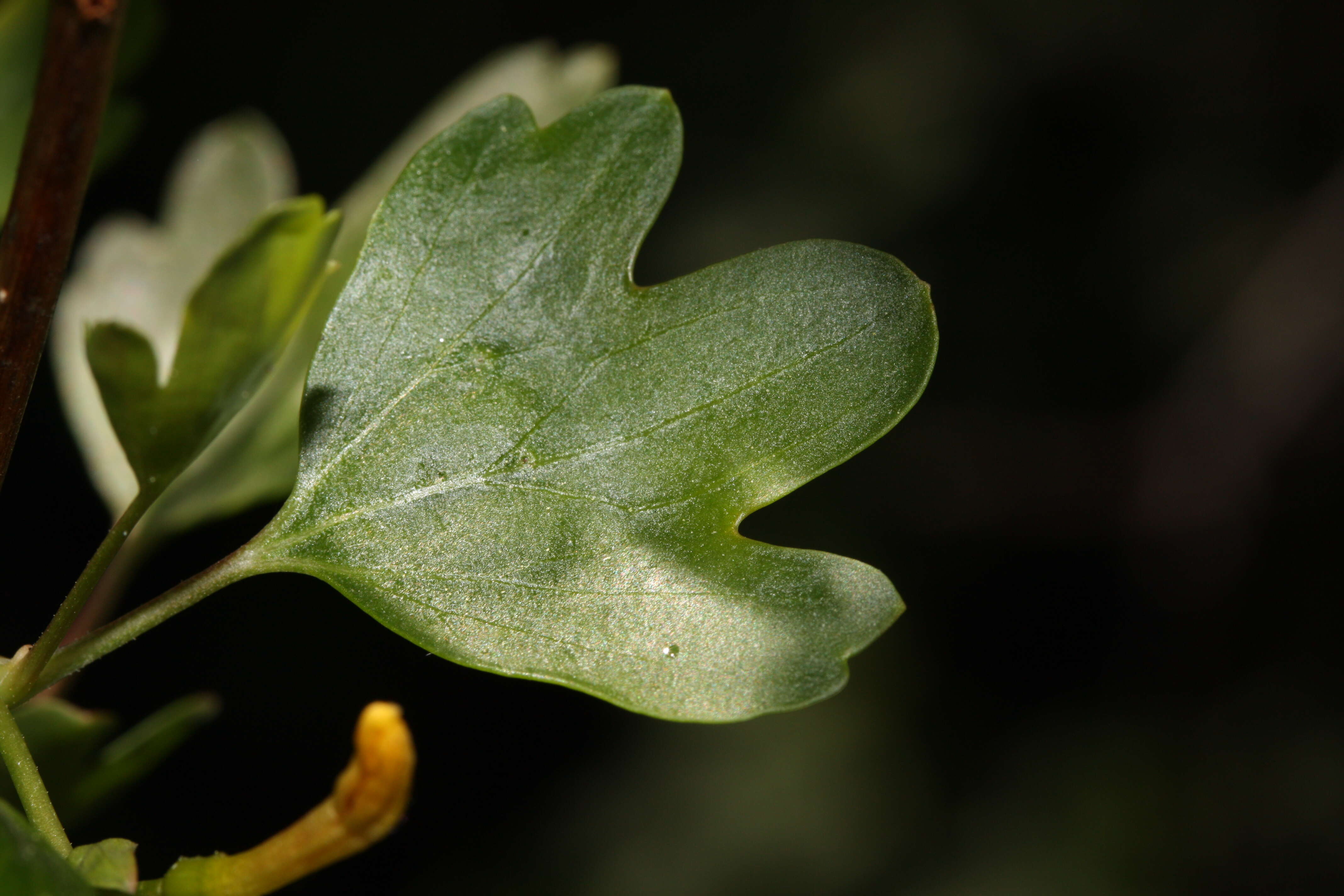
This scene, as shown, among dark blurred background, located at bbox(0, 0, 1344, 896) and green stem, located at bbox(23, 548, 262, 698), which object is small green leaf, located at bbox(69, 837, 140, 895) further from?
dark blurred background, located at bbox(0, 0, 1344, 896)

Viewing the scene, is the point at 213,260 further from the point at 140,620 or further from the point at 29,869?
the point at 29,869

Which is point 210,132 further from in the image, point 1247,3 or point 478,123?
point 1247,3

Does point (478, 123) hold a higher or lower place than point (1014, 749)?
higher

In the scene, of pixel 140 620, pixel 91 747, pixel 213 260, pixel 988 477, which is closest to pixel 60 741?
pixel 91 747

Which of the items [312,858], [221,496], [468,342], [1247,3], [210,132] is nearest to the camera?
[312,858]

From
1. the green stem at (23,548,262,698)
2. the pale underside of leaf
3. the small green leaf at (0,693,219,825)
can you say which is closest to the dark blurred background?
the pale underside of leaf

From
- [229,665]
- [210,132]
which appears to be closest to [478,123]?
[210,132]

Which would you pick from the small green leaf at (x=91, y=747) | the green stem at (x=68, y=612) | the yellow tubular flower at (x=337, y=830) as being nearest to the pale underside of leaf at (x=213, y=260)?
the small green leaf at (x=91, y=747)
